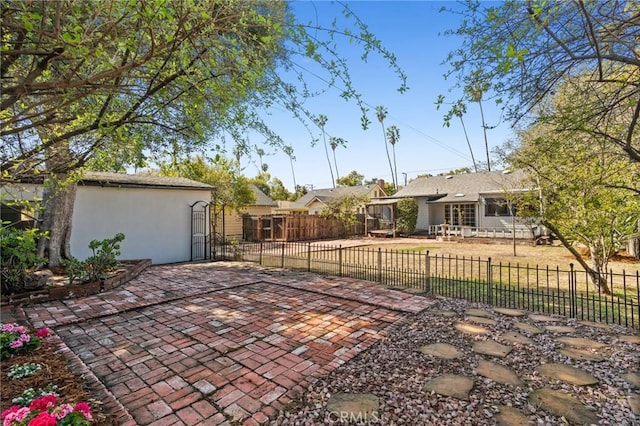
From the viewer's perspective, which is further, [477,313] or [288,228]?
[288,228]

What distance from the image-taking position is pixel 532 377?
10.3ft

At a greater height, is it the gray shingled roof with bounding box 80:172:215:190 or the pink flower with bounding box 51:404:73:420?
the gray shingled roof with bounding box 80:172:215:190

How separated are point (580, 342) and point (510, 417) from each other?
228cm

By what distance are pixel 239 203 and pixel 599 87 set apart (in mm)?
16874

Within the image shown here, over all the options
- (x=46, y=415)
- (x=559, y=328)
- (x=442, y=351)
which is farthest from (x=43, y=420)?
(x=559, y=328)

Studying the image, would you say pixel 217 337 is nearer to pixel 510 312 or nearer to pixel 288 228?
pixel 510 312

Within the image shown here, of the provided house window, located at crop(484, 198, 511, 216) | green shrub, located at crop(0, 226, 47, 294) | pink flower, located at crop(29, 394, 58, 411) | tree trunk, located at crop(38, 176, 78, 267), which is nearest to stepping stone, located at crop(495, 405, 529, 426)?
pink flower, located at crop(29, 394, 58, 411)

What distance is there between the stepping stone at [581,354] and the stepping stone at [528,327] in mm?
540

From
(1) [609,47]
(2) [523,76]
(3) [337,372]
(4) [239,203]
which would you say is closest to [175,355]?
(3) [337,372]

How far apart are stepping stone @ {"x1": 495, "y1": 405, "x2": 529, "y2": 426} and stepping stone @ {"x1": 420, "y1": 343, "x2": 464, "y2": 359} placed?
977 millimetres

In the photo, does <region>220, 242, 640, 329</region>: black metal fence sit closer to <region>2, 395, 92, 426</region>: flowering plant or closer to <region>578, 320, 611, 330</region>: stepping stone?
<region>578, 320, 611, 330</region>: stepping stone

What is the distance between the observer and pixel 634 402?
269 centimetres

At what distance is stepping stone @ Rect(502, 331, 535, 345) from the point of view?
398 centimetres

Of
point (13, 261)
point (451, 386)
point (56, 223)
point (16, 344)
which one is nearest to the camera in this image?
point (451, 386)
